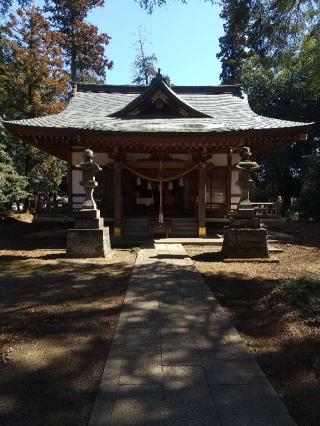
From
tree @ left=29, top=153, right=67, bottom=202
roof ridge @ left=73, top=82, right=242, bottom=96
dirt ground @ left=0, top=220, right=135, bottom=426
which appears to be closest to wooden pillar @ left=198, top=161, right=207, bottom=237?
dirt ground @ left=0, top=220, right=135, bottom=426

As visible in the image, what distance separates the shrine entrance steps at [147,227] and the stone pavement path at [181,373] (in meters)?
8.31

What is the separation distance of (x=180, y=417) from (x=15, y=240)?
12.4 meters

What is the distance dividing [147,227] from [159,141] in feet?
11.4

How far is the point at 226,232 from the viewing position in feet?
33.1

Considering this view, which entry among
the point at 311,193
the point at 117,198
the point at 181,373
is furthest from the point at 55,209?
the point at 311,193

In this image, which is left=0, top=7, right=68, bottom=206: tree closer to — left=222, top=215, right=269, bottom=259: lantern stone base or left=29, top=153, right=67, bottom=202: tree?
left=29, top=153, right=67, bottom=202: tree

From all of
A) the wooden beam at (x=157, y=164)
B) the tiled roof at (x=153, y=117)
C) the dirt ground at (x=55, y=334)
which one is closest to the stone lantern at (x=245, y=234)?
the dirt ground at (x=55, y=334)

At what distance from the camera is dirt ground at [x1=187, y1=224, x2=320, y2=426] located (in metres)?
3.27

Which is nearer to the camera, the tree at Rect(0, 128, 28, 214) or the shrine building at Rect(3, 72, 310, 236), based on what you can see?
the shrine building at Rect(3, 72, 310, 236)

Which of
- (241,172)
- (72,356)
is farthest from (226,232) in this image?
(72,356)

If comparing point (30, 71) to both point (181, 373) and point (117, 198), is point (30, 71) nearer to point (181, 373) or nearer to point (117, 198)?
point (117, 198)

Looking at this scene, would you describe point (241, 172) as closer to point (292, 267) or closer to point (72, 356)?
point (292, 267)

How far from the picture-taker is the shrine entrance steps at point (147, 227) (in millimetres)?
14406

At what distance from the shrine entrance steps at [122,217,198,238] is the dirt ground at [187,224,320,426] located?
4.48m
